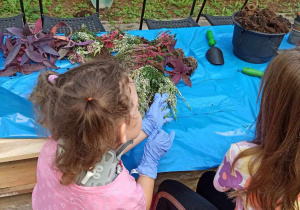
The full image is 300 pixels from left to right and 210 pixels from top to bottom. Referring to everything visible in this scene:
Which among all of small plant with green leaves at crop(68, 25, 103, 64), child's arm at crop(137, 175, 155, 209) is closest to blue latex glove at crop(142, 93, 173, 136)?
child's arm at crop(137, 175, 155, 209)

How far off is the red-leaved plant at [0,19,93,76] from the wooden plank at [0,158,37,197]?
0.53 meters

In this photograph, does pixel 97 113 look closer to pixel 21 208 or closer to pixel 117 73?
pixel 117 73

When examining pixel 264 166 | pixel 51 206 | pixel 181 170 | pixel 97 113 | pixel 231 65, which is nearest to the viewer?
pixel 97 113

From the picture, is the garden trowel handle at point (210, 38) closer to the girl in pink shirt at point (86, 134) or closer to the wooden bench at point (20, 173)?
the wooden bench at point (20, 173)

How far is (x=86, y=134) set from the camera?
2.74 feet

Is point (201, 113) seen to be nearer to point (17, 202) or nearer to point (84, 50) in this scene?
point (84, 50)

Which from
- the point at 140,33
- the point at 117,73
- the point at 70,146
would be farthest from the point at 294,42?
the point at 70,146

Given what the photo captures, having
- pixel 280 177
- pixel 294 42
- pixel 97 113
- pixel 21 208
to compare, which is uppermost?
pixel 97 113

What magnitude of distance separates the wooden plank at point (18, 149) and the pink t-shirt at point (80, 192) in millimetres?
388

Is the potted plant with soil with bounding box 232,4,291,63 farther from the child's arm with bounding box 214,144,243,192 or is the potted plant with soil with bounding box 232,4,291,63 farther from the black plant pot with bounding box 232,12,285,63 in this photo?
the child's arm with bounding box 214,144,243,192

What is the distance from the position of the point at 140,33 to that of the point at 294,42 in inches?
48.4

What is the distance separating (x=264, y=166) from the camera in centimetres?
92

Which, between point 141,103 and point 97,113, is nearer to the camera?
point 97,113

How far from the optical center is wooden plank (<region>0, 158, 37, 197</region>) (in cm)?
148
